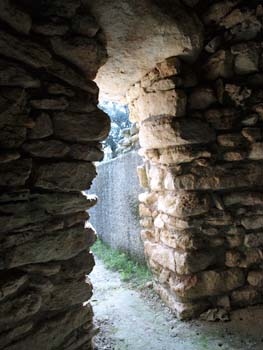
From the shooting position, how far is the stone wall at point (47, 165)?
1183mm

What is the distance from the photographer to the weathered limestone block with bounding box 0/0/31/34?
114 cm

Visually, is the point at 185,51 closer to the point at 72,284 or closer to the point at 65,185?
the point at 65,185

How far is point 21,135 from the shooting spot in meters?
1.21

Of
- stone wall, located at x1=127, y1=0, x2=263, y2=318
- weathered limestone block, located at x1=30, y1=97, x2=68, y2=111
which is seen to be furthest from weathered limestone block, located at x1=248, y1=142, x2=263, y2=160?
weathered limestone block, located at x1=30, y1=97, x2=68, y2=111

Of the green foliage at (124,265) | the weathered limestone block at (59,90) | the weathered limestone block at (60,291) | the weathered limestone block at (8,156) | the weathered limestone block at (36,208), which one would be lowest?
the green foliage at (124,265)

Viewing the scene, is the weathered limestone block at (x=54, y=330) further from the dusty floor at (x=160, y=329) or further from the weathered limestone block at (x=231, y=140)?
the weathered limestone block at (x=231, y=140)

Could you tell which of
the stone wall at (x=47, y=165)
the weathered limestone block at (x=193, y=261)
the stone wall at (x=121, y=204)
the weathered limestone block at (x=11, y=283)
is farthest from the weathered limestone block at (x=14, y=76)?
the stone wall at (x=121, y=204)

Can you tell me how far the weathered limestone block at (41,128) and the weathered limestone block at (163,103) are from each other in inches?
33.7

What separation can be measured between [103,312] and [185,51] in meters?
1.77

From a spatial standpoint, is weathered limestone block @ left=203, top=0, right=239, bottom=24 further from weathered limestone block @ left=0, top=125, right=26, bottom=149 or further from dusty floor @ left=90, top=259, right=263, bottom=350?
dusty floor @ left=90, top=259, right=263, bottom=350

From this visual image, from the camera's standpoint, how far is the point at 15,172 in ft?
3.92

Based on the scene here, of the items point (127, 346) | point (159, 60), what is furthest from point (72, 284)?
point (159, 60)

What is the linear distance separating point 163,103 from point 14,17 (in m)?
1.02

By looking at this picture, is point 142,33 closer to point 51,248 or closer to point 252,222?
point 51,248
